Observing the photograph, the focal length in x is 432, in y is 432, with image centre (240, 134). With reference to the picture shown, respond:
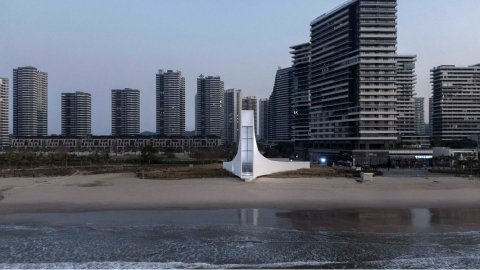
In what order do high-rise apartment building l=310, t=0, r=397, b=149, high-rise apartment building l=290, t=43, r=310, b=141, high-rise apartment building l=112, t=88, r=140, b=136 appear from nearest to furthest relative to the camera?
high-rise apartment building l=310, t=0, r=397, b=149
high-rise apartment building l=290, t=43, r=310, b=141
high-rise apartment building l=112, t=88, r=140, b=136

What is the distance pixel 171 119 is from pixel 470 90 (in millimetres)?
102297

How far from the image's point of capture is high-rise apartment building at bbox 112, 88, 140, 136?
565 ft

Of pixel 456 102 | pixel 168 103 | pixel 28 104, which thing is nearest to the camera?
pixel 456 102

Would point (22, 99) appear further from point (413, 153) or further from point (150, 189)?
point (150, 189)

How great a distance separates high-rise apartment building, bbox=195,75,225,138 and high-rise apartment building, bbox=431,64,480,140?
258 ft

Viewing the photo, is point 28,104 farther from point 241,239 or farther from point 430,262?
point 430,262

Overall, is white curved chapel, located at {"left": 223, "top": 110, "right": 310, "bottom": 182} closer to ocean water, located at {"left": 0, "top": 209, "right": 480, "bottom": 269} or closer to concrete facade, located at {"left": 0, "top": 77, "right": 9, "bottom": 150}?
ocean water, located at {"left": 0, "top": 209, "right": 480, "bottom": 269}

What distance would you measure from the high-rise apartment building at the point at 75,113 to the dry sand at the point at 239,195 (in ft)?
454

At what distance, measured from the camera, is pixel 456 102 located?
128m

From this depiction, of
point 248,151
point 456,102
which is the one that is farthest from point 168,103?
point 248,151

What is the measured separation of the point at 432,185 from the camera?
33188 mm

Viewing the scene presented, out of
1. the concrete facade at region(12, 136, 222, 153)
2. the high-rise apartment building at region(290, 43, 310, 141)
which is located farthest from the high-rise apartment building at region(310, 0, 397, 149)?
the concrete facade at region(12, 136, 222, 153)

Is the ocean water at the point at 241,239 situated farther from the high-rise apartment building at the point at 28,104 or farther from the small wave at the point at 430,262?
the high-rise apartment building at the point at 28,104

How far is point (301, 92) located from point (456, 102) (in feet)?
169
